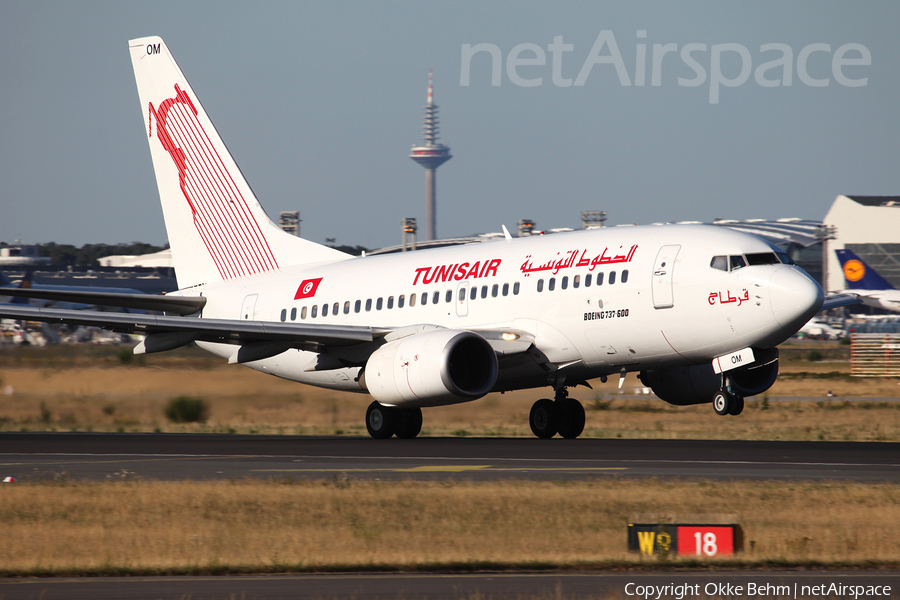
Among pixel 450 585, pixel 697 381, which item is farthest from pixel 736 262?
pixel 450 585

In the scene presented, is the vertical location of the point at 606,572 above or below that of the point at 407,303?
below

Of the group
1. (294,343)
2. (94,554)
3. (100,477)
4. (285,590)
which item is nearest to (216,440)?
(294,343)

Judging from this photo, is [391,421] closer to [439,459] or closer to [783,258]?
[439,459]

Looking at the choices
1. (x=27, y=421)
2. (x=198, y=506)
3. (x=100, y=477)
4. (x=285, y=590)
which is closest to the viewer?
(x=285, y=590)

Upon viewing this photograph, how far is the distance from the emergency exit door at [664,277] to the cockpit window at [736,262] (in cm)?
119

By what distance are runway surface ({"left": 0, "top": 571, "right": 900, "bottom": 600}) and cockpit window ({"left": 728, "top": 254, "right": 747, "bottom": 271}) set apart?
12.9 m

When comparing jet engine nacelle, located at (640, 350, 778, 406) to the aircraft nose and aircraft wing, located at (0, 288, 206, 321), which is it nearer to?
the aircraft nose

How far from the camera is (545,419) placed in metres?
27.1

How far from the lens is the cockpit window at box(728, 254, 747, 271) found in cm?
2314

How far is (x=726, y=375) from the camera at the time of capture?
23.6 meters

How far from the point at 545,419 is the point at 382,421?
12.9 feet

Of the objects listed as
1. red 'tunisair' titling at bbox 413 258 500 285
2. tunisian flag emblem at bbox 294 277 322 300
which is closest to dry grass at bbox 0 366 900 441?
tunisian flag emblem at bbox 294 277 322 300

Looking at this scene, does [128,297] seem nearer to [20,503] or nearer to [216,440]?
[216,440]

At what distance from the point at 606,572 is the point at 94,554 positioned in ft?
17.9
